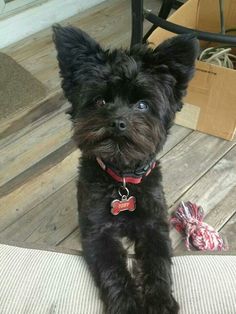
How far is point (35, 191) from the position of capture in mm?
1959

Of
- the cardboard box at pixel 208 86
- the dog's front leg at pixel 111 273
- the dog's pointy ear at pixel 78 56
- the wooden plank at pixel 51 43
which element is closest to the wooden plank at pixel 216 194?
the cardboard box at pixel 208 86

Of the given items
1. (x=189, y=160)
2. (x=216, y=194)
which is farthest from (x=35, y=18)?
(x=216, y=194)

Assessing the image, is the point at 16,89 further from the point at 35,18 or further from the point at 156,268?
the point at 156,268

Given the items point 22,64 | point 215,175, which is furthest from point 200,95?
point 22,64

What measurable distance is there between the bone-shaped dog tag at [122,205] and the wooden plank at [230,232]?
628 millimetres

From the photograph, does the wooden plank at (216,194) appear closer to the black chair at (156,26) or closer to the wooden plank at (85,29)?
the black chair at (156,26)

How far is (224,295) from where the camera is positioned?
100cm

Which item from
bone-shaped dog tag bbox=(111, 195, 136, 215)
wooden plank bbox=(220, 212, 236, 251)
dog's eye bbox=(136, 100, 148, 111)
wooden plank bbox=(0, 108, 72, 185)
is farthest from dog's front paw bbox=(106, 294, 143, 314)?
wooden plank bbox=(0, 108, 72, 185)

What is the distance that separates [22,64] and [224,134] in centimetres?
137

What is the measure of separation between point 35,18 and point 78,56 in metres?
1.92

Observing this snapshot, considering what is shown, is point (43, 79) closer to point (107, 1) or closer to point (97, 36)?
point (97, 36)

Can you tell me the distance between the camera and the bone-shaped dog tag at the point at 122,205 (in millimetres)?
1274

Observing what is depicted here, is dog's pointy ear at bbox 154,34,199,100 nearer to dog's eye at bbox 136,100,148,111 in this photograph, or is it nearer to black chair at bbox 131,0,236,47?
dog's eye at bbox 136,100,148,111

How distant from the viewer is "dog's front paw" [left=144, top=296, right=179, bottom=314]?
103 centimetres
